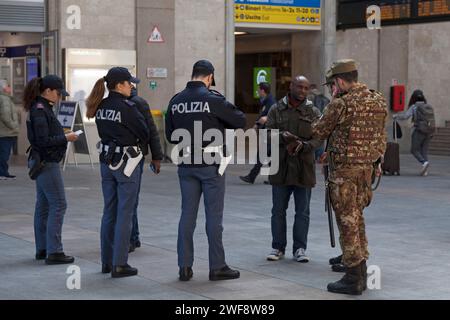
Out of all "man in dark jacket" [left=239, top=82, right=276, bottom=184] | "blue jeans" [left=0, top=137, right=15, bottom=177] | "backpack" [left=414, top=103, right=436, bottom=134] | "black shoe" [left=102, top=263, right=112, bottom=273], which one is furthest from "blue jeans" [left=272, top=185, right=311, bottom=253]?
"backpack" [left=414, top=103, right=436, bottom=134]

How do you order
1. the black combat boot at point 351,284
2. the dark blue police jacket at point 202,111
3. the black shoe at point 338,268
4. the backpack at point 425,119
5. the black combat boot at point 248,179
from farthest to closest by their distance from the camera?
the backpack at point 425,119
the black combat boot at point 248,179
the black shoe at point 338,268
the dark blue police jacket at point 202,111
the black combat boot at point 351,284

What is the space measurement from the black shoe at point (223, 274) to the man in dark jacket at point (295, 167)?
946 millimetres

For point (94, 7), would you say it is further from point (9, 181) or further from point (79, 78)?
point (9, 181)

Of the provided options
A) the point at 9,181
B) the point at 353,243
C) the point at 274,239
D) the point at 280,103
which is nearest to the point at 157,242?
the point at 274,239

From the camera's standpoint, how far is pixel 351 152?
725cm

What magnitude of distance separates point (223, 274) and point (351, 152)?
4.96ft

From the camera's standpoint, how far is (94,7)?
18672 mm

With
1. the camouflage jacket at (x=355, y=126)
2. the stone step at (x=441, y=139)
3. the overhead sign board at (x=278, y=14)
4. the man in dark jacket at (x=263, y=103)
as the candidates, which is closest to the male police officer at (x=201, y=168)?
the camouflage jacket at (x=355, y=126)

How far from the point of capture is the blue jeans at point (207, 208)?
7637mm

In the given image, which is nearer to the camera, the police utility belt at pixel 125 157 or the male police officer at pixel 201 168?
the male police officer at pixel 201 168

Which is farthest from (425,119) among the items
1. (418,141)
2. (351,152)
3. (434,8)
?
(351,152)

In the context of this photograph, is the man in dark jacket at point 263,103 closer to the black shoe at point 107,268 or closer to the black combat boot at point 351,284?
the black shoe at point 107,268

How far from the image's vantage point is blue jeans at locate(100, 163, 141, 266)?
305 inches

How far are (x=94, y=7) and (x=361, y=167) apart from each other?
40.8ft
